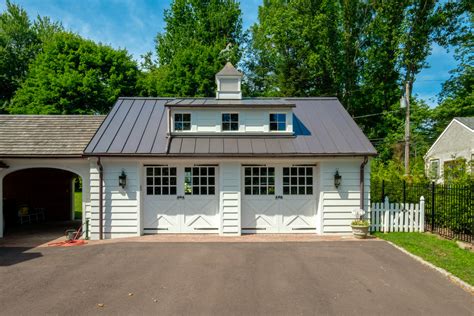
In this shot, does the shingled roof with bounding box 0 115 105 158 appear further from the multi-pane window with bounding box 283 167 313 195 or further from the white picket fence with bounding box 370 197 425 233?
the white picket fence with bounding box 370 197 425 233

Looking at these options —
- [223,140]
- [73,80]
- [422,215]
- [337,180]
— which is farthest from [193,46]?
[422,215]

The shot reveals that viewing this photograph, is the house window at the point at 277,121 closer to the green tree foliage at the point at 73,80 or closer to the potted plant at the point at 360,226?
the potted plant at the point at 360,226

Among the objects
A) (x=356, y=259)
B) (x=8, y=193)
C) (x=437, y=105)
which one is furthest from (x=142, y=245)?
(x=437, y=105)

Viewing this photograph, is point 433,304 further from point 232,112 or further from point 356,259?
point 232,112

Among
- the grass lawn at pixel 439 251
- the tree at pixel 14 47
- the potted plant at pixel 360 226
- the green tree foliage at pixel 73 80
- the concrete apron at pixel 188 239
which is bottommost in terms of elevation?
the concrete apron at pixel 188 239

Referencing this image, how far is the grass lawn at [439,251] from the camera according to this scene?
650cm

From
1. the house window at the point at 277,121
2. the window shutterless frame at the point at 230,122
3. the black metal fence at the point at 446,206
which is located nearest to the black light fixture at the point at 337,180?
the house window at the point at 277,121

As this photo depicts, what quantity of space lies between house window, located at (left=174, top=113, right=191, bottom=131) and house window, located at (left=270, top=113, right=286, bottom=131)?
308cm

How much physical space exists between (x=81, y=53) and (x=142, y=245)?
2171cm

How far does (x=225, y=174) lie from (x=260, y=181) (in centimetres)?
129

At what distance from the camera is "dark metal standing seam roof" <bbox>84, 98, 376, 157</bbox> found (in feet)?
31.8

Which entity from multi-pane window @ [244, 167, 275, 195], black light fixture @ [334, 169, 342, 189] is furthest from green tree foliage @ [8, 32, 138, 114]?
black light fixture @ [334, 169, 342, 189]

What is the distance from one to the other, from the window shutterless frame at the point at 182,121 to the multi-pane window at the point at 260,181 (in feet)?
9.01

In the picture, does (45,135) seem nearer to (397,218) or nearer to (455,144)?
(397,218)
